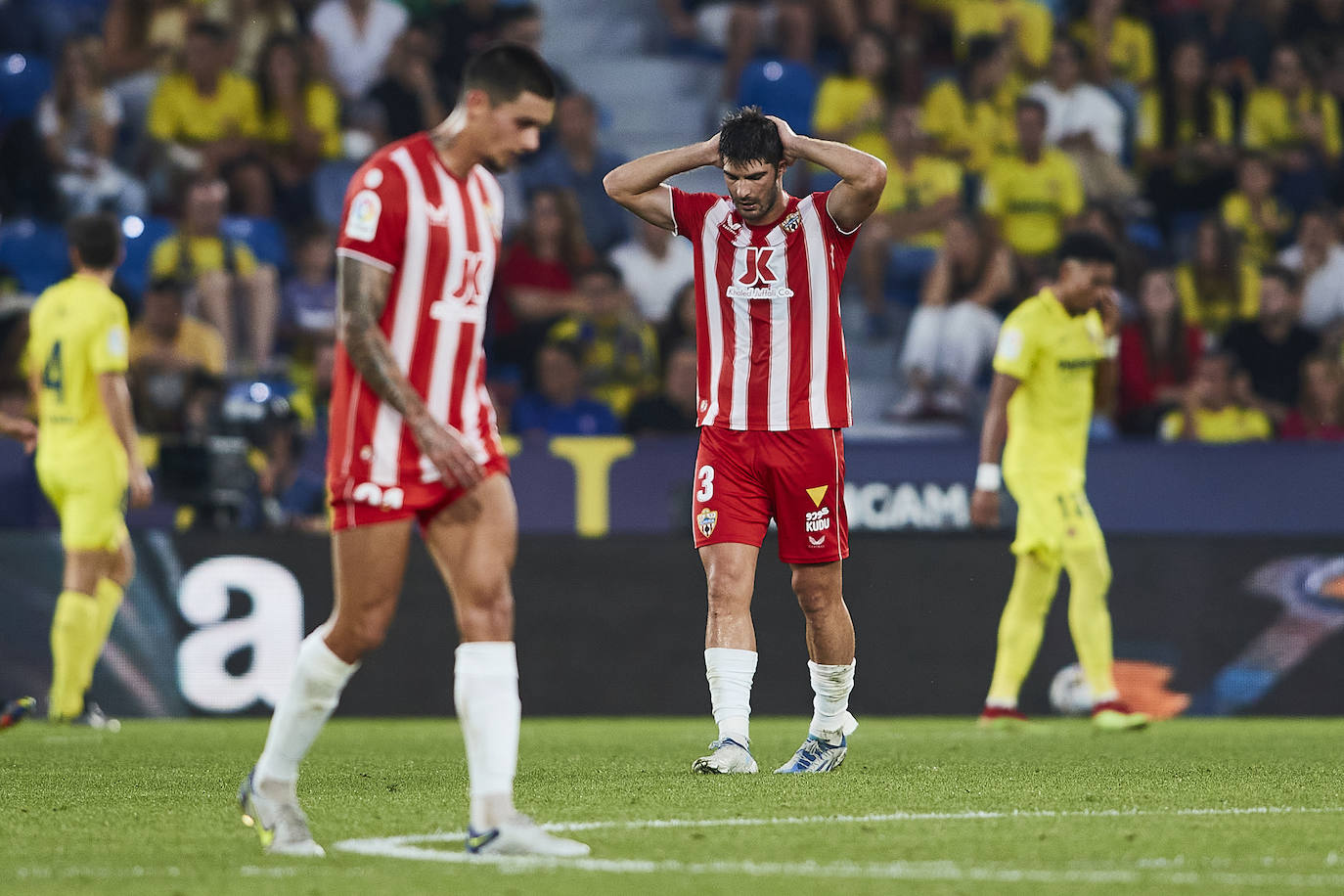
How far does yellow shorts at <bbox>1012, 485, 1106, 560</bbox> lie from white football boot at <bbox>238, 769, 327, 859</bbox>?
5.33 meters

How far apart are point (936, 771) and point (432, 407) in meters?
2.99

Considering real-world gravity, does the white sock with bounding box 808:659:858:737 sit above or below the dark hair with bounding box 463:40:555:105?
below

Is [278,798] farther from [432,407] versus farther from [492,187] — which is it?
[492,187]

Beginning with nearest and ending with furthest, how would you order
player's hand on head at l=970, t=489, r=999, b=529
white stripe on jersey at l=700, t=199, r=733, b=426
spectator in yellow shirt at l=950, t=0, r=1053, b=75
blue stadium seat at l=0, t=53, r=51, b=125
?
1. white stripe on jersey at l=700, t=199, r=733, b=426
2. player's hand on head at l=970, t=489, r=999, b=529
3. blue stadium seat at l=0, t=53, r=51, b=125
4. spectator in yellow shirt at l=950, t=0, r=1053, b=75

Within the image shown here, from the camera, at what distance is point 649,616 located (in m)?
11.0

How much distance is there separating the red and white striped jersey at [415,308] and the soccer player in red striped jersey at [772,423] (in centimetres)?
→ 225

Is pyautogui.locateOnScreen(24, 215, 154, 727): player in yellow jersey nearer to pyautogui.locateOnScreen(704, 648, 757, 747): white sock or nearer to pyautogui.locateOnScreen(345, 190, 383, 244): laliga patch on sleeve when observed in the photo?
pyautogui.locateOnScreen(704, 648, 757, 747): white sock

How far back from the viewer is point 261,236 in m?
14.3

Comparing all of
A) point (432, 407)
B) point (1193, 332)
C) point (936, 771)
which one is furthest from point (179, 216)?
point (432, 407)

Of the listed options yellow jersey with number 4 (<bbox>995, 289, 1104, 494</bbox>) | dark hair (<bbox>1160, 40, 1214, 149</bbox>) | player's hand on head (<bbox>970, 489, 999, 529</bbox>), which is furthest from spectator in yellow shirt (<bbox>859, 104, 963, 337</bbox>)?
player's hand on head (<bbox>970, 489, 999, 529</bbox>)

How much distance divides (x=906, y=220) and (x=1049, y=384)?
5733 millimetres

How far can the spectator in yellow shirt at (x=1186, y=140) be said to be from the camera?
51.7ft

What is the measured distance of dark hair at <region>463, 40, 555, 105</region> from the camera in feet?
15.4

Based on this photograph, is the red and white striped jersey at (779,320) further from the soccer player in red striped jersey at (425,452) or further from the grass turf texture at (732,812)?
the soccer player in red striped jersey at (425,452)
